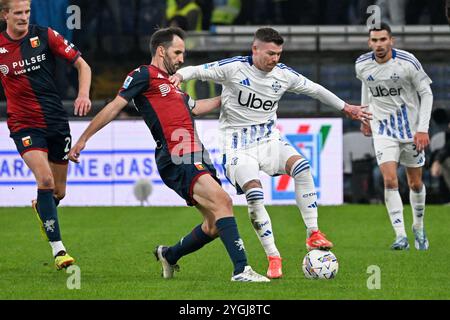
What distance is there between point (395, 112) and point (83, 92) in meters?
4.08

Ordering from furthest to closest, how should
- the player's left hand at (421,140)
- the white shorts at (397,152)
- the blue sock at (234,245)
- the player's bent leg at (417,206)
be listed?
the white shorts at (397,152), the player's bent leg at (417,206), the player's left hand at (421,140), the blue sock at (234,245)

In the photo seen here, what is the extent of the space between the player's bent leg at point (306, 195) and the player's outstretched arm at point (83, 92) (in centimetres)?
172

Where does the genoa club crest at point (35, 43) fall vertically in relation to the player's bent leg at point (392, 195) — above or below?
above

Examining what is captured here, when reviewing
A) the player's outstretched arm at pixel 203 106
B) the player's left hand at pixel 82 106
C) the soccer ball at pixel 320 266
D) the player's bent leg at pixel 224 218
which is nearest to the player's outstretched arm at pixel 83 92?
the player's left hand at pixel 82 106

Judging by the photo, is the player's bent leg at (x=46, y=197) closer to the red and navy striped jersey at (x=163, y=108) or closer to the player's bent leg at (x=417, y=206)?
the red and navy striped jersey at (x=163, y=108)

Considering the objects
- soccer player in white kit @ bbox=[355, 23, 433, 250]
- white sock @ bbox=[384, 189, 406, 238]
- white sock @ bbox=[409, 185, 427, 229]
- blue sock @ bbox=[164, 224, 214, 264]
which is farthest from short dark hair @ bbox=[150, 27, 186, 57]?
white sock @ bbox=[409, 185, 427, 229]

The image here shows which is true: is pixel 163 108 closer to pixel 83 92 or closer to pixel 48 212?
pixel 83 92

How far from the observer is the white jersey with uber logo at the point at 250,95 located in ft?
33.8

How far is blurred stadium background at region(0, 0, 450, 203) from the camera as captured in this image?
18.3 meters

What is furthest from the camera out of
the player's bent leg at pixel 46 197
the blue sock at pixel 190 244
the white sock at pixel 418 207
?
the white sock at pixel 418 207

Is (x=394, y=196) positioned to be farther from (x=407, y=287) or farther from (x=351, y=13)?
(x=351, y=13)

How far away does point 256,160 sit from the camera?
1010cm

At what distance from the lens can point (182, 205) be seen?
1817 cm
